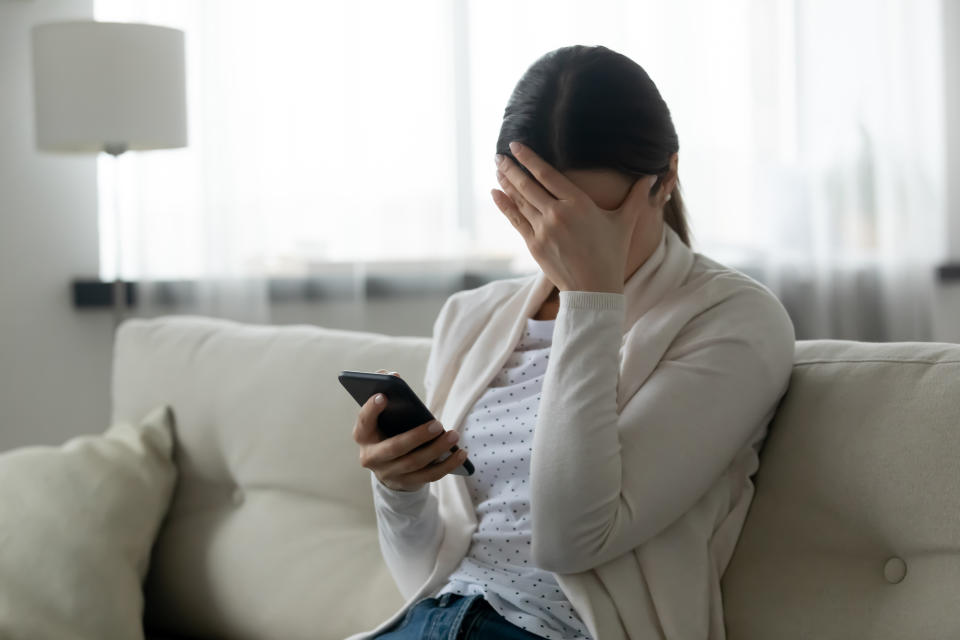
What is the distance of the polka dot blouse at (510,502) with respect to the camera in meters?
1.17

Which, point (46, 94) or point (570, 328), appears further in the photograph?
point (46, 94)

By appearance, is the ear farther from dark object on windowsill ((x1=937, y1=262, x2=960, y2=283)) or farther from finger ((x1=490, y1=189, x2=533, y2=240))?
dark object on windowsill ((x1=937, y1=262, x2=960, y2=283))

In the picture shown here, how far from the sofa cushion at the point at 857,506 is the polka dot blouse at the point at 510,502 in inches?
8.6

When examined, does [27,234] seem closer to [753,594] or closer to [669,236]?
[669,236]

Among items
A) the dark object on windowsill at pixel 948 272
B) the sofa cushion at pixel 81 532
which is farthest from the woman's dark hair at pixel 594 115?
the dark object on windowsill at pixel 948 272

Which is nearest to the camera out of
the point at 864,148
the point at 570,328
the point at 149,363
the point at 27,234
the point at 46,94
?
the point at 570,328

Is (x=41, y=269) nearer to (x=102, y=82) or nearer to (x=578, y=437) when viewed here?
(x=102, y=82)

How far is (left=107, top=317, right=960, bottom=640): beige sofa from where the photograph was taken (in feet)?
3.65

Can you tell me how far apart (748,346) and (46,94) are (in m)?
1.88

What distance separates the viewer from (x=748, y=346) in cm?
115

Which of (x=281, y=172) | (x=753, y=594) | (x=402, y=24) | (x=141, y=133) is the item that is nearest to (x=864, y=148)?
(x=402, y=24)

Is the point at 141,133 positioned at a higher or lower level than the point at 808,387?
higher

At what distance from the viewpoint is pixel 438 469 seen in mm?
1165

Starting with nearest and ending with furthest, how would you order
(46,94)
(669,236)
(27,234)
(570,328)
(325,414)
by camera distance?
(570,328)
(669,236)
(325,414)
(46,94)
(27,234)
